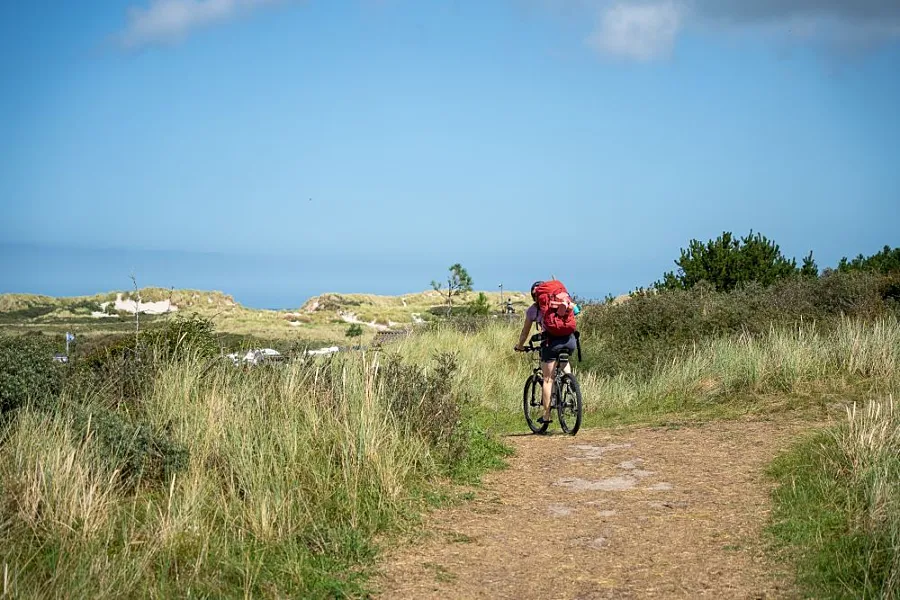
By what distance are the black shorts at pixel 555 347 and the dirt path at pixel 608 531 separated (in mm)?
1408

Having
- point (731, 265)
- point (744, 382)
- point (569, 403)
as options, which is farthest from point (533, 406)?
point (731, 265)

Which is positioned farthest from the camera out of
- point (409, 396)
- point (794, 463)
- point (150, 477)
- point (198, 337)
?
point (198, 337)

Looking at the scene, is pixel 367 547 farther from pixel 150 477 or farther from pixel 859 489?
pixel 859 489

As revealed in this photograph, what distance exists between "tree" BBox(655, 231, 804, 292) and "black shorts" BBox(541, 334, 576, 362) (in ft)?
51.1

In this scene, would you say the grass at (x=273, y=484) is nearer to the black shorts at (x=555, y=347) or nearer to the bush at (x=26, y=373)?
the bush at (x=26, y=373)

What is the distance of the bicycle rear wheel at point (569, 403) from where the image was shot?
10914 mm

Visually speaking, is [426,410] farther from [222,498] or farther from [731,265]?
[731,265]

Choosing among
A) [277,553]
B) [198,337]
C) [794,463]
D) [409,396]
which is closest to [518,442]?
[409,396]

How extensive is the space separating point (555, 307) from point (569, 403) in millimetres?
1431

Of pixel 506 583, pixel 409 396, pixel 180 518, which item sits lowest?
pixel 506 583

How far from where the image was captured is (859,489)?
6.73 metres

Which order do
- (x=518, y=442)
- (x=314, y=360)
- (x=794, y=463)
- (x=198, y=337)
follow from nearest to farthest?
(x=794, y=463) → (x=314, y=360) → (x=518, y=442) → (x=198, y=337)

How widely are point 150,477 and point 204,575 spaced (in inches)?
75.5

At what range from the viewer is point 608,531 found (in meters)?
6.68
